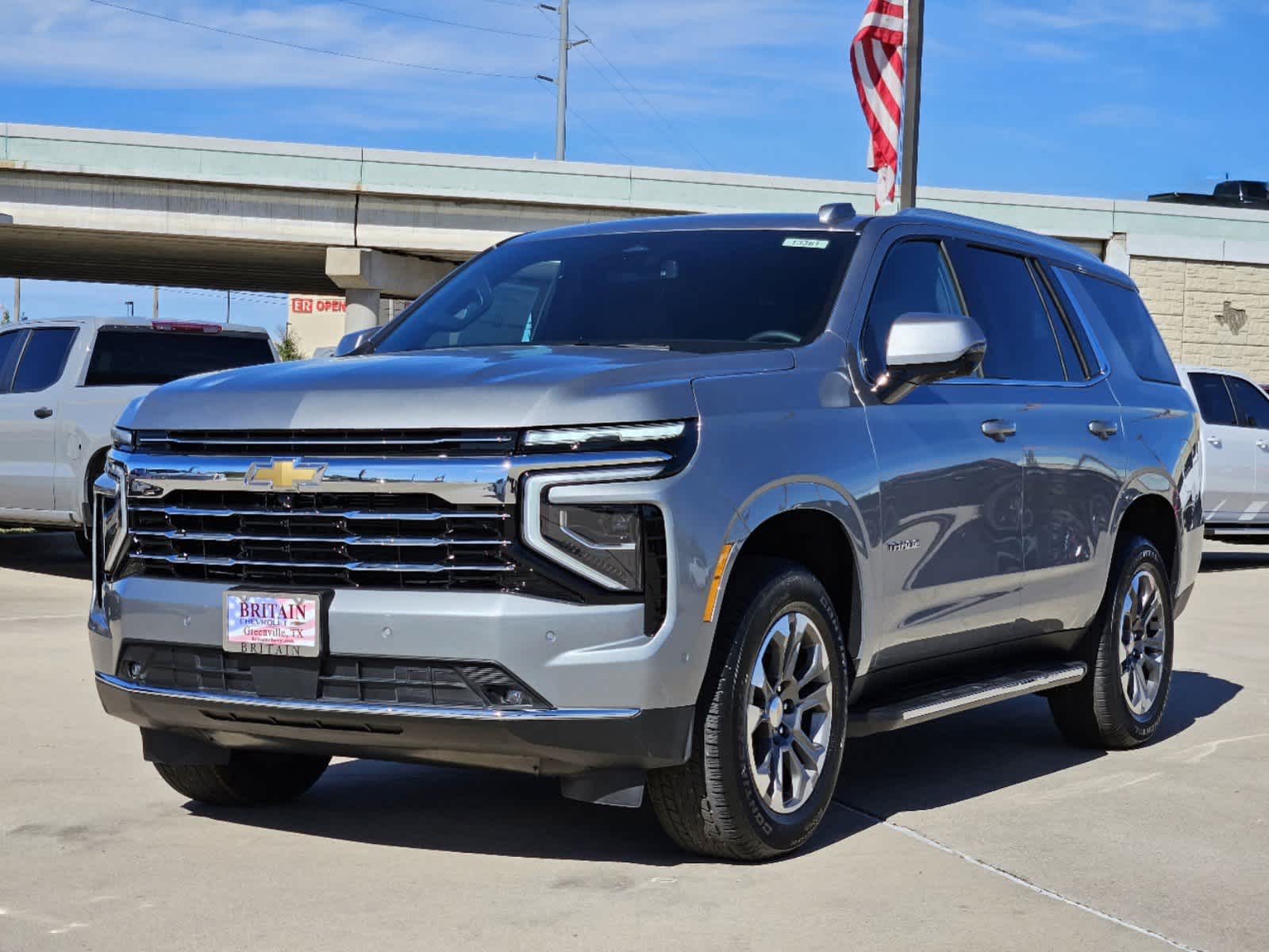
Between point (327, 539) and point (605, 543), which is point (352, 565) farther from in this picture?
point (605, 543)

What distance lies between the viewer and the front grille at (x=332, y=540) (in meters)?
4.87

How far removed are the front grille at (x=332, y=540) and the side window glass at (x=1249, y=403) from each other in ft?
48.1

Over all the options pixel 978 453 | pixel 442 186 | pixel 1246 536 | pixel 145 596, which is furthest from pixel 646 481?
pixel 442 186

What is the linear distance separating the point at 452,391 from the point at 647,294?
148 centimetres

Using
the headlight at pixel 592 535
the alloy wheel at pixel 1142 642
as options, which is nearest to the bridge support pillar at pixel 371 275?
the alloy wheel at pixel 1142 642

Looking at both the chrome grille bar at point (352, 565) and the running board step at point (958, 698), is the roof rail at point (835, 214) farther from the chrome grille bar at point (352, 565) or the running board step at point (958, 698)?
the chrome grille bar at point (352, 565)

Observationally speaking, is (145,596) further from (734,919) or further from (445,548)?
(734,919)

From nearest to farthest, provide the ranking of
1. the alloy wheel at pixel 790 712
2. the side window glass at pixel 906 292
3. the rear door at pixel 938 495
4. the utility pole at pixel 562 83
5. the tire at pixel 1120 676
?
the alloy wheel at pixel 790 712 < the rear door at pixel 938 495 < the side window glass at pixel 906 292 < the tire at pixel 1120 676 < the utility pole at pixel 562 83

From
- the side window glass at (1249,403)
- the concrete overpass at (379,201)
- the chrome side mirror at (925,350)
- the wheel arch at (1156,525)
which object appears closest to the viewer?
the chrome side mirror at (925,350)

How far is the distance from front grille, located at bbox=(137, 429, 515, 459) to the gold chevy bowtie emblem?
0.12 feet

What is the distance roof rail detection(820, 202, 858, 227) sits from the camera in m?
6.46

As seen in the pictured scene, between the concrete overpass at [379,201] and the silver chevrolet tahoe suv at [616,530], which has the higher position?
the concrete overpass at [379,201]

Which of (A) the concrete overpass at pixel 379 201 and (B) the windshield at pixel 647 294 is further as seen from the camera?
(A) the concrete overpass at pixel 379 201

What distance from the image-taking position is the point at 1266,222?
3444 cm
